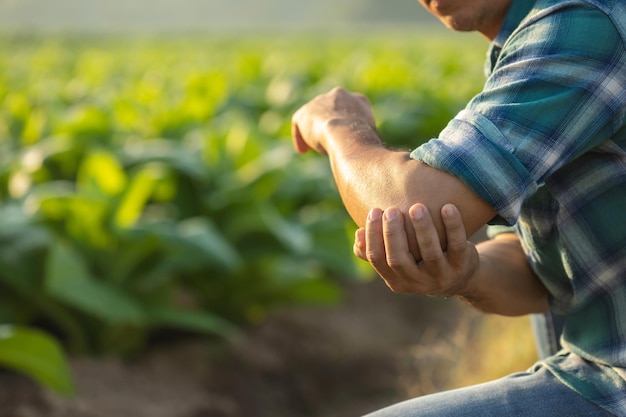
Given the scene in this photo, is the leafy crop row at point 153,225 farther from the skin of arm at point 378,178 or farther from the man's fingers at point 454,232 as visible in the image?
the man's fingers at point 454,232

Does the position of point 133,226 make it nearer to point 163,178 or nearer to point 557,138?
point 163,178

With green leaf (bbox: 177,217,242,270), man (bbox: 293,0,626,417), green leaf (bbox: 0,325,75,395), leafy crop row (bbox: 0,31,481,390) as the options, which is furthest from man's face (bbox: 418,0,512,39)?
green leaf (bbox: 177,217,242,270)

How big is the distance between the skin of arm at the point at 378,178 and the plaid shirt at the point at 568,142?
0.07ft

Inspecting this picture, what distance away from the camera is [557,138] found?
1.35m

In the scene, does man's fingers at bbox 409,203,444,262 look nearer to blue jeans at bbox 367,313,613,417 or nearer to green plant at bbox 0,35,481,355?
blue jeans at bbox 367,313,613,417

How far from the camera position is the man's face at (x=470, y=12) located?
5.19ft

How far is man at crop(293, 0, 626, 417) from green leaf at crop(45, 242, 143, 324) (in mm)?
1577

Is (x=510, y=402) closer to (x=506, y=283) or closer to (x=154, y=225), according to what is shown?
(x=506, y=283)

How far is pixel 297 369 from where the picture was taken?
13.8 ft

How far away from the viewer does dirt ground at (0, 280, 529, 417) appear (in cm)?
334

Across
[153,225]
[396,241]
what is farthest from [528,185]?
[153,225]

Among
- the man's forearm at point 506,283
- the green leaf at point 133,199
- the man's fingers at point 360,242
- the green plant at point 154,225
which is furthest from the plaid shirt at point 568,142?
the green leaf at point 133,199

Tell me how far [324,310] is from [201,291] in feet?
2.94

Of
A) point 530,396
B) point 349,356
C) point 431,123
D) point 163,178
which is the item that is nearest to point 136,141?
point 163,178
